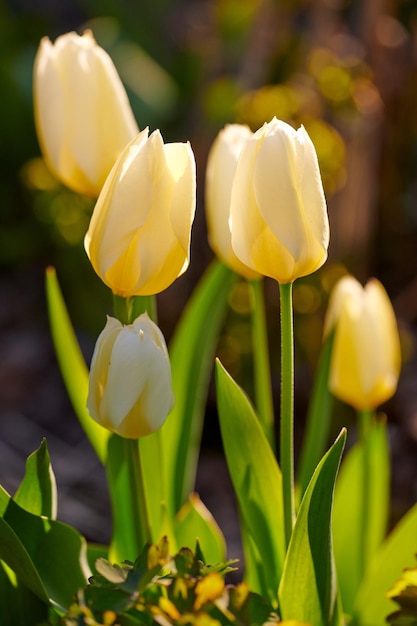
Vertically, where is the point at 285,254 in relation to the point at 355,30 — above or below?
below

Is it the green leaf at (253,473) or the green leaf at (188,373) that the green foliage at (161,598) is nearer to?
the green leaf at (253,473)

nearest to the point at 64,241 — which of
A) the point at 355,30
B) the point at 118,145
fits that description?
the point at 355,30

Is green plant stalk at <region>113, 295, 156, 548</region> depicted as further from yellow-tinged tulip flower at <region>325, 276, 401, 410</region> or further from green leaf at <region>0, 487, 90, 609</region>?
yellow-tinged tulip flower at <region>325, 276, 401, 410</region>

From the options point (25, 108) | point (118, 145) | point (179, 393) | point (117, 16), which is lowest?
point (179, 393)

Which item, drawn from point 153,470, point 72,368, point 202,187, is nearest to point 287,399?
point 153,470

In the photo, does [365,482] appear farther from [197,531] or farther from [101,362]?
[101,362]

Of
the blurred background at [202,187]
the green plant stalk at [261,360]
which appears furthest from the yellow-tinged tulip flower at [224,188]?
the blurred background at [202,187]

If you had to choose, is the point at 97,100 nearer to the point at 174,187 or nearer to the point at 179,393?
the point at 174,187
